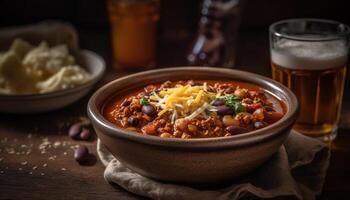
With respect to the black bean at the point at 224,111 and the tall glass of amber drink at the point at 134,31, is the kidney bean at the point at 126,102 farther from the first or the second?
the tall glass of amber drink at the point at 134,31

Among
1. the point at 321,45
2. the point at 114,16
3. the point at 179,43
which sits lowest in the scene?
the point at 179,43

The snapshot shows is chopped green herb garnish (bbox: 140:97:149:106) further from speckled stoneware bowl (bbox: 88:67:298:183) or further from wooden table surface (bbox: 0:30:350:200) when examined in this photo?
wooden table surface (bbox: 0:30:350:200)

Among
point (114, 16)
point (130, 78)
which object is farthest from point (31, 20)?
point (130, 78)

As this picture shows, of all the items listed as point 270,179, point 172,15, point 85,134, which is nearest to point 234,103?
point 270,179

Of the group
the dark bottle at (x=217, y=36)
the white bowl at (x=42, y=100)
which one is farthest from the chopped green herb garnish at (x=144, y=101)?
the dark bottle at (x=217, y=36)

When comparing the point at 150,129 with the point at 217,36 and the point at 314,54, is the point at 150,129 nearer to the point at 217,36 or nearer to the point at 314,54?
the point at 314,54

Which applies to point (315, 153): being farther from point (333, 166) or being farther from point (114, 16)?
point (114, 16)
